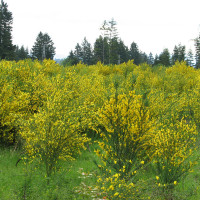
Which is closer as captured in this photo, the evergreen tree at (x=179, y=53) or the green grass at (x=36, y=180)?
the green grass at (x=36, y=180)

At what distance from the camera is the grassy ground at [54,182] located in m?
4.35

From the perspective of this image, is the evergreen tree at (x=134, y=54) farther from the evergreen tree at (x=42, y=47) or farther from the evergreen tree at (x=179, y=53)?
the evergreen tree at (x=42, y=47)

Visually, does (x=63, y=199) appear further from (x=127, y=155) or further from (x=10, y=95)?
(x=10, y=95)

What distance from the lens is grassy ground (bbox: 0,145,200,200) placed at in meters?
4.35

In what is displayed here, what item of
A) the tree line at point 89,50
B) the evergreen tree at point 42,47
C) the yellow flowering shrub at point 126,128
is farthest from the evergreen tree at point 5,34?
the yellow flowering shrub at point 126,128

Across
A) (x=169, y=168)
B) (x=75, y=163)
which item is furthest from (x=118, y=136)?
(x=75, y=163)

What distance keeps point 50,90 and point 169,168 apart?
20.4 feet

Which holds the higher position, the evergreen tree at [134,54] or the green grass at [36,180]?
the evergreen tree at [134,54]

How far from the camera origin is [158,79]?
62.6 feet

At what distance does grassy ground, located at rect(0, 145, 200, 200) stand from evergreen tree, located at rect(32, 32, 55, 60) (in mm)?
48708

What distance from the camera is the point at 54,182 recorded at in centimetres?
500

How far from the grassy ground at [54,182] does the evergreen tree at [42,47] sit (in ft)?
160

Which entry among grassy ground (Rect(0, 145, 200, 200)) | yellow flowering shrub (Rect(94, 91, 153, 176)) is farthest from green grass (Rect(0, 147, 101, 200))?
yellow flowering shrub (Rect(94, 91, 153, 176))

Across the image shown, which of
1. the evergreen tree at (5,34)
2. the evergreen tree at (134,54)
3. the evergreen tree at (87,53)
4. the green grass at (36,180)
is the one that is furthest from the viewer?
the evergreen tree at (134,54)
